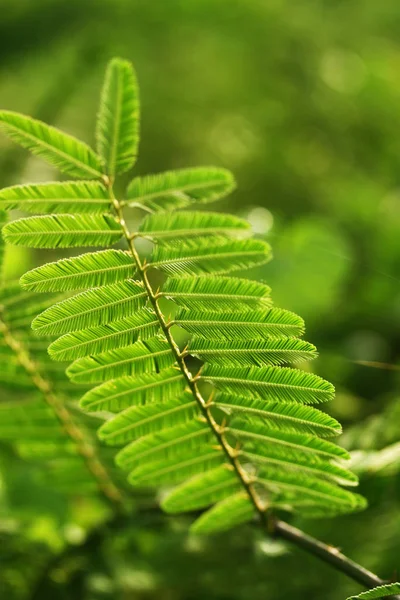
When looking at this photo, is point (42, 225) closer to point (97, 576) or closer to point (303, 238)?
point (97, 576)

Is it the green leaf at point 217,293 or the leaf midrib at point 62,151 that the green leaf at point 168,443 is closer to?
the green leaf at point 217,293

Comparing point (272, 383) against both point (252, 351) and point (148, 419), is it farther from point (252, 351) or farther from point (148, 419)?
point (148, 419)

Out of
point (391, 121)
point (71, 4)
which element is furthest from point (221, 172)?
point (71, 4)

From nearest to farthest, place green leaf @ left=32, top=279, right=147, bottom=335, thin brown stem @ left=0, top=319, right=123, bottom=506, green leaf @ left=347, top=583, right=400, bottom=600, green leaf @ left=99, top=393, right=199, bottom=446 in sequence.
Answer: green leaf @ left=347, top=583, right=400, bottom=600
green leaf @ left=32, top=279, right=147, bottom=335
green leaf @ left=99, top=393, right=199, bottom=446
thin brown stem @ left=0, top=319, right=123, bottom=506

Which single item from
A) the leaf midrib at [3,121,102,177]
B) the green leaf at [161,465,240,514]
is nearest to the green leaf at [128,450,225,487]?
the green leaf at [161,465,240,514]

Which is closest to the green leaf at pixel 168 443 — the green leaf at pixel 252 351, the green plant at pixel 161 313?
the green plant at pixel 161 313

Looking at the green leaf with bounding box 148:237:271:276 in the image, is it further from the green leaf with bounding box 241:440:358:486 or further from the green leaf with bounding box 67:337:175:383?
the green leaf with bounding box 241:440:358:486
